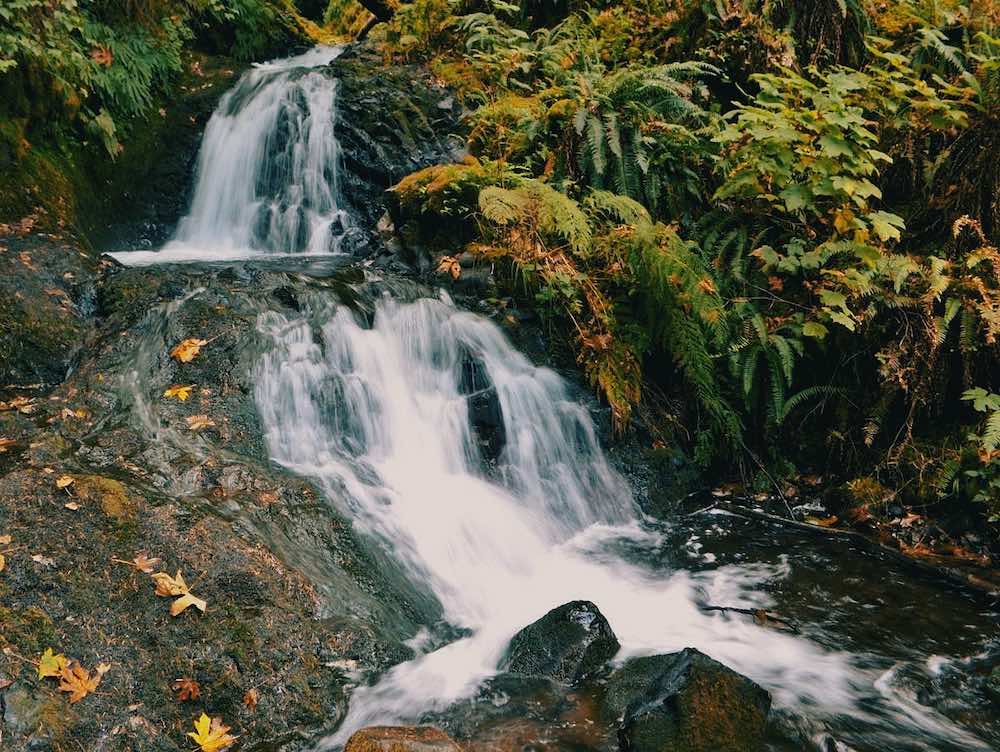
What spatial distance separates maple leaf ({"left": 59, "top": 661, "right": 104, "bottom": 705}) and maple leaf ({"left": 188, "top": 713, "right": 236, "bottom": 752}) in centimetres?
44

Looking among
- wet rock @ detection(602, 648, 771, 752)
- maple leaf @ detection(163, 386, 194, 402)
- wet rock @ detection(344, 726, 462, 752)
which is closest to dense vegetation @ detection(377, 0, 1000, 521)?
maple leaf @ detection(163, 386, 194, 402)

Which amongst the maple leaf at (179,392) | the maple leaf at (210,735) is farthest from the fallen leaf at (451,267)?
the maple leaf at (210,735)

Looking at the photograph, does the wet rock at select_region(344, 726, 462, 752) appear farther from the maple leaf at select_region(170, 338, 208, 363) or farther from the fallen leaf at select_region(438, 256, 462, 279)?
the fallen leaf at select_region(438, 256, 462, 279)

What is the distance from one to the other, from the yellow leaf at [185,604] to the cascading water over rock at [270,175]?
18.6ft

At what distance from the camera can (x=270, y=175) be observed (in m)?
9.05

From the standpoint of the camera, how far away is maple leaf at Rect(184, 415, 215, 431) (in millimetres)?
4602

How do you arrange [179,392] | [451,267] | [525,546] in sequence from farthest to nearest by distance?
[451,267]
[525,546]
[179,392]

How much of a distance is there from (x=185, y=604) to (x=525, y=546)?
2.44 m

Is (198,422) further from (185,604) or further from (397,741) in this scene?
(397,741)

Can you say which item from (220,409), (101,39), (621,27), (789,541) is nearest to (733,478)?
(789,541)

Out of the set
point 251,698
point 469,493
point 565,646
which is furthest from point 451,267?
point 251,698

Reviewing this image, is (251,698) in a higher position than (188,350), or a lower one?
lower

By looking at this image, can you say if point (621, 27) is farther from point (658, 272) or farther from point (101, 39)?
point (101, 39)

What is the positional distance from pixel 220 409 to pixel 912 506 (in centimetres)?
534
